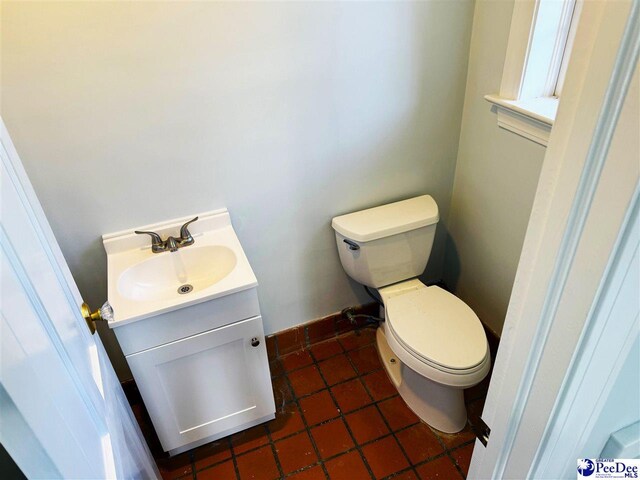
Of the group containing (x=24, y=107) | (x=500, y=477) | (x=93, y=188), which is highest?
(x=24, y=107)

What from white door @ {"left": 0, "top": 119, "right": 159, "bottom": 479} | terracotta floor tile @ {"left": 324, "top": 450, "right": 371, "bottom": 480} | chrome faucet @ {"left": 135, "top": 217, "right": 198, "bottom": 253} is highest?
white door @ {"left": 0, "top": 119, "right": 159, "bottom": 479}

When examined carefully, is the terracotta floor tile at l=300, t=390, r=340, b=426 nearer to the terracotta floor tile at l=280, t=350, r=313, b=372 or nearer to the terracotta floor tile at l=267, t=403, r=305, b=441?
the terracotta floor tile at l=267, t=403, r=305, b=441

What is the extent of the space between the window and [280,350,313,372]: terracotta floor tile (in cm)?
133

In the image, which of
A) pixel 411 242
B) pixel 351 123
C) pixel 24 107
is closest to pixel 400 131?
pixel 351 123

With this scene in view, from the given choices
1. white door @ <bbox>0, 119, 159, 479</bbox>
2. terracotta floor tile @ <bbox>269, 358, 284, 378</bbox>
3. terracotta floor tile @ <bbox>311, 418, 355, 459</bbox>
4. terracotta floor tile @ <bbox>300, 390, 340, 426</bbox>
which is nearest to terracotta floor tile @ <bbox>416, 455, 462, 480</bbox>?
terracotta floor tile @ <bbox>311, 418, 355, 459</bbox>

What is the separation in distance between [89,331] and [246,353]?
0.67 meters

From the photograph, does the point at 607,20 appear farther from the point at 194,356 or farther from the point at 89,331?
the point at 194,356

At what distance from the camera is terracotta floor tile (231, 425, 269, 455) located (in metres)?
1.75

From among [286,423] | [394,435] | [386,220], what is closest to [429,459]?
[394,435]

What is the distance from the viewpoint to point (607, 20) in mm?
415

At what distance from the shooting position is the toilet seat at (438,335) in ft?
5.01

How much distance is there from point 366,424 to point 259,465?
453 millimetres

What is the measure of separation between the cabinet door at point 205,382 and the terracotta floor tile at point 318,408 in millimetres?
202

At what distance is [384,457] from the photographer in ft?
5.54
